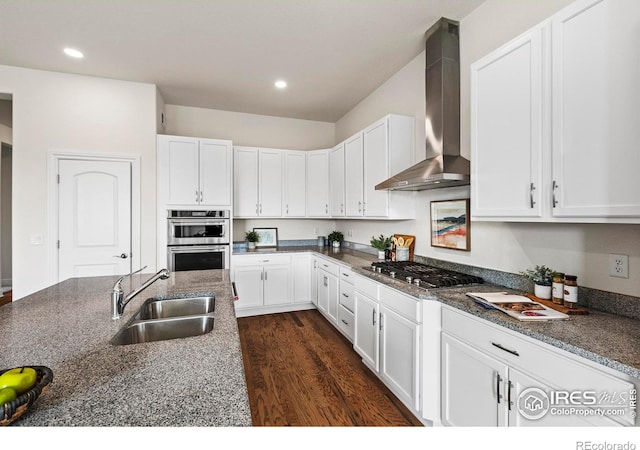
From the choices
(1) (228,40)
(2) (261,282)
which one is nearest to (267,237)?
(2) (261,282)

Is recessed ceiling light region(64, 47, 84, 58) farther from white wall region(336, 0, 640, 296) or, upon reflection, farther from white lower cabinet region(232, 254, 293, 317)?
white wall region(336, 0, 640, 296)

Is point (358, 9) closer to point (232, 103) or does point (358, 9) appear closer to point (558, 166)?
point (558, 166)

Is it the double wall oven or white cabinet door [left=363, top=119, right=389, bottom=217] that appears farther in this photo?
the double wall oven

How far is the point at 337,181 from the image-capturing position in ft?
13.6

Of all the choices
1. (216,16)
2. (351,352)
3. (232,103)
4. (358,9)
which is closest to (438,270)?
(351,352)

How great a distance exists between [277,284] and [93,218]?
233cm

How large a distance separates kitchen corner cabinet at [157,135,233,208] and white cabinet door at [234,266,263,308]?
0.90 meters

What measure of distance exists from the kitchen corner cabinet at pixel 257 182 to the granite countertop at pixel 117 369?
8.80ft

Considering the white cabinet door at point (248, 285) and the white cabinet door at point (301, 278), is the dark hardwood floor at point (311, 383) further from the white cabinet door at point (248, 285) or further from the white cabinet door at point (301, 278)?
the white cabinet door at point (301, 278)

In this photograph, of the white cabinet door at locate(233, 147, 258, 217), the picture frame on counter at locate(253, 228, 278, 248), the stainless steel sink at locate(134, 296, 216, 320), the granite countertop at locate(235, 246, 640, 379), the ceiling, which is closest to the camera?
the granite countertop at locate(235, 246, 640, 379)

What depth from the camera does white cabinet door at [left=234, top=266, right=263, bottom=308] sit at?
13.0 feet

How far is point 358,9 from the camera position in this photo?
2.29 meters

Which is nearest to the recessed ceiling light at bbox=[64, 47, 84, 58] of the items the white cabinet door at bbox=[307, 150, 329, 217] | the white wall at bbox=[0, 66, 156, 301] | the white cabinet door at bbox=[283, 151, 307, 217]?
the white wall at bbox=[0, 66, 156, 301]

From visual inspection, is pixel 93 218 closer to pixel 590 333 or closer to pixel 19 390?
pixel 19 390
